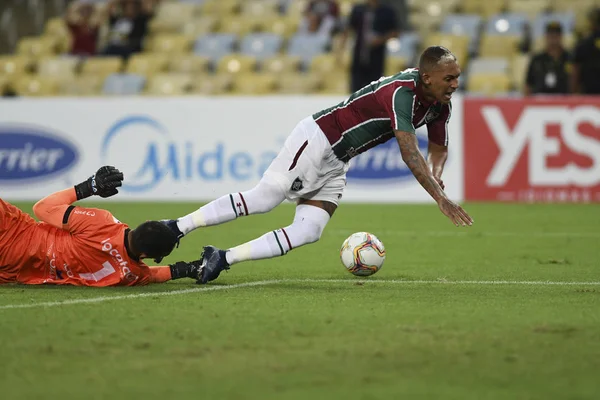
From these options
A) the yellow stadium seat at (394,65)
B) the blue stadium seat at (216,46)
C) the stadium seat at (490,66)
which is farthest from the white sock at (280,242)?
the blue stadium seat at (216,46)

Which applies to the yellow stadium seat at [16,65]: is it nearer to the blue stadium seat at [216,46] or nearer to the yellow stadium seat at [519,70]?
the blue stadium seat at [216,46]

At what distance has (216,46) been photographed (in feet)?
67.4

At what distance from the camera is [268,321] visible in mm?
5930

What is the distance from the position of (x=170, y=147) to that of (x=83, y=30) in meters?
5.40

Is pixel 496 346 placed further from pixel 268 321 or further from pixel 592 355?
pixel 268 321

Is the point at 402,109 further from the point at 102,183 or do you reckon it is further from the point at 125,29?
the point at 125,29

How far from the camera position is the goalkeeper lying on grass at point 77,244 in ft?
23.6

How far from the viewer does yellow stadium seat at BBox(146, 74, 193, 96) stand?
19.2 metres

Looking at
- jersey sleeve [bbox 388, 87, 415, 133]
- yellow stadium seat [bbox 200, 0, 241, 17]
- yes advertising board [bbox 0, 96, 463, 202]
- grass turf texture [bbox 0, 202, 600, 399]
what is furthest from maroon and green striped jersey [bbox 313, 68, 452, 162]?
yellow stadium seat [bbox 200, 0, 241, 17]

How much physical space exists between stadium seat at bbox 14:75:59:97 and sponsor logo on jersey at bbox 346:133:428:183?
663 cm

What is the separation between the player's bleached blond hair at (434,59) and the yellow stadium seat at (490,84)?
34.1 feet

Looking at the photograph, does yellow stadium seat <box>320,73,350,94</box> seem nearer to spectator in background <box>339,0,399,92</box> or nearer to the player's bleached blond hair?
spectator in background <box>339,0,399,92</box>

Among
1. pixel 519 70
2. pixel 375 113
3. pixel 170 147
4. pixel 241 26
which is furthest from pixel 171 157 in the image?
pixel 375 113

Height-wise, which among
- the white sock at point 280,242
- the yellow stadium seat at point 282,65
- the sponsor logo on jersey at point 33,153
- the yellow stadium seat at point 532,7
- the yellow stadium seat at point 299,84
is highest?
the yellow stadium seat at point 532,7
